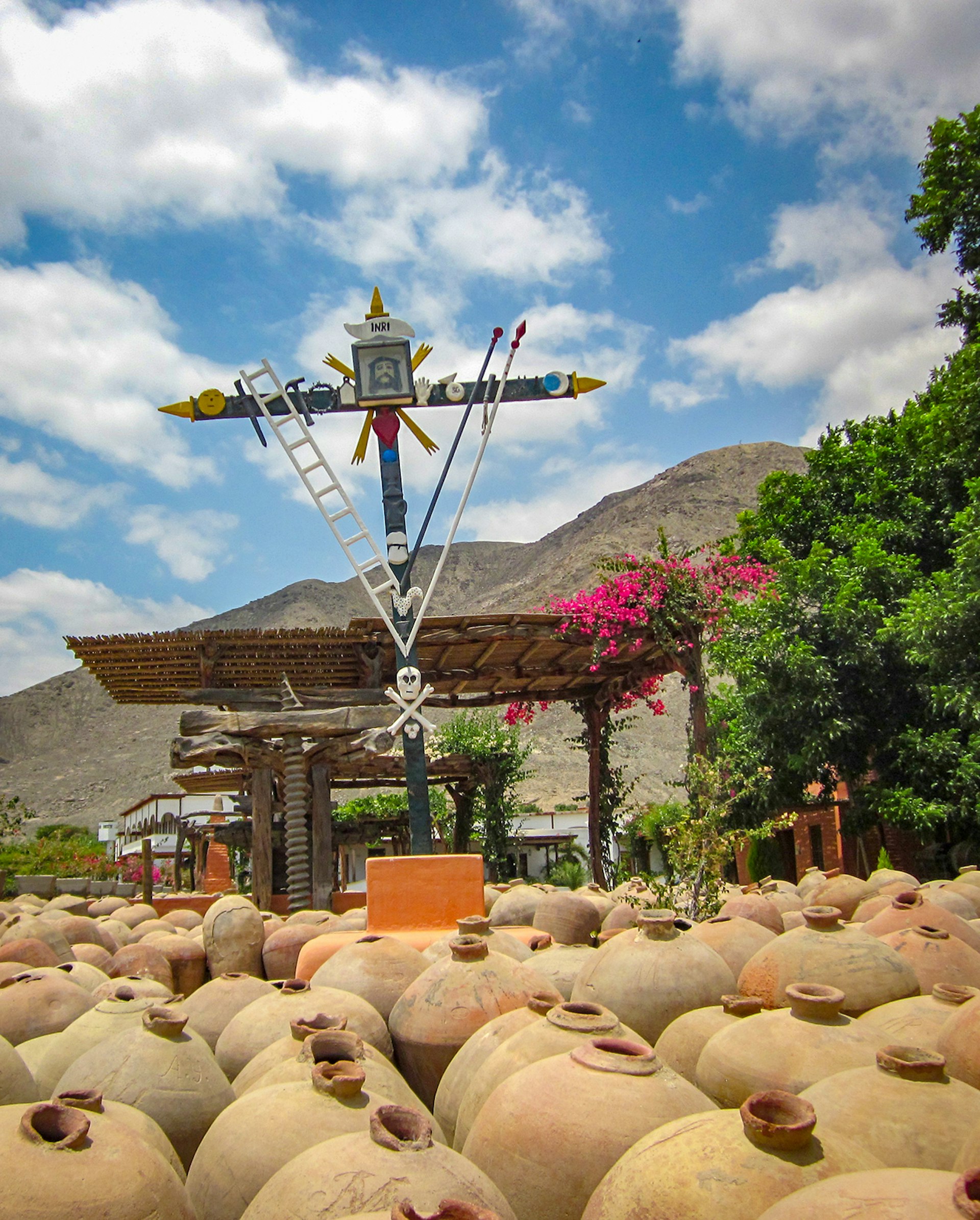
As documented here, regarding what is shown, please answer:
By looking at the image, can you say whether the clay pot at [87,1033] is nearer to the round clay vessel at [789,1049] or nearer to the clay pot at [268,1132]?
the clay pot at [268,1132]

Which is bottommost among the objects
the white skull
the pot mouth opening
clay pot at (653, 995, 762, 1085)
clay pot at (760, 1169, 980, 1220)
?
clay pot at (653, 995, 762, 1085)

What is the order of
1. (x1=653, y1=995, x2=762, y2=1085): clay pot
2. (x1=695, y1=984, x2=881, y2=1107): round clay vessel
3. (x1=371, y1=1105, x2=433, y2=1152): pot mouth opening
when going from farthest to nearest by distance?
(x1=653, y1=995, x2=762, y2=1085): clay pot → (x1=695, y1=984, x2=881, y2=1107): round clay vessel → (x1=371, y1=1105, x2=433, y2=1152): pot mouth opening

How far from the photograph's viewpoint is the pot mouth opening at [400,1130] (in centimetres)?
271

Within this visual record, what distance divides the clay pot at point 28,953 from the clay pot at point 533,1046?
169 inches

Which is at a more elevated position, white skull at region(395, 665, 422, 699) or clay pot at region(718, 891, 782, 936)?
white skull at region(395, 665, 422, 699)

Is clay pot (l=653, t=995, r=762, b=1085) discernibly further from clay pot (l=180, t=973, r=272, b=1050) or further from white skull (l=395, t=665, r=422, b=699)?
white skull (l=395, t=665, r=422, b=699)

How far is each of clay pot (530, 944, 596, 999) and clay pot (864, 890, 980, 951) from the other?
188cm

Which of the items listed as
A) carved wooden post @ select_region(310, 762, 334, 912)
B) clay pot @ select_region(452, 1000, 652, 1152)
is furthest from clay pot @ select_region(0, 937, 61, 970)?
carved wooden post @ select_region(310, 762, 334, 912)

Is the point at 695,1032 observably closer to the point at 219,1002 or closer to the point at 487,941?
the point at 487,941

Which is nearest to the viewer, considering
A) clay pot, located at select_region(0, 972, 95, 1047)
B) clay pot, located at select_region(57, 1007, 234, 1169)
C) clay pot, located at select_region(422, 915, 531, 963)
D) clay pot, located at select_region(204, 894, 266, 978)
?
clay pot, located at select_region(57, 1007, 234, 1169)

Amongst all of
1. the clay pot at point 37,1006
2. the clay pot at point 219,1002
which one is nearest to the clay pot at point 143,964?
the clay pot at point 37,1006

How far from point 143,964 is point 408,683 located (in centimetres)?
398

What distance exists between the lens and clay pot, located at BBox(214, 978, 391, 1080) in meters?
4.90

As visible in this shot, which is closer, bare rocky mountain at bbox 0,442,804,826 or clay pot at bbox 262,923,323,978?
clay pot at bbox 262,923,323,978
